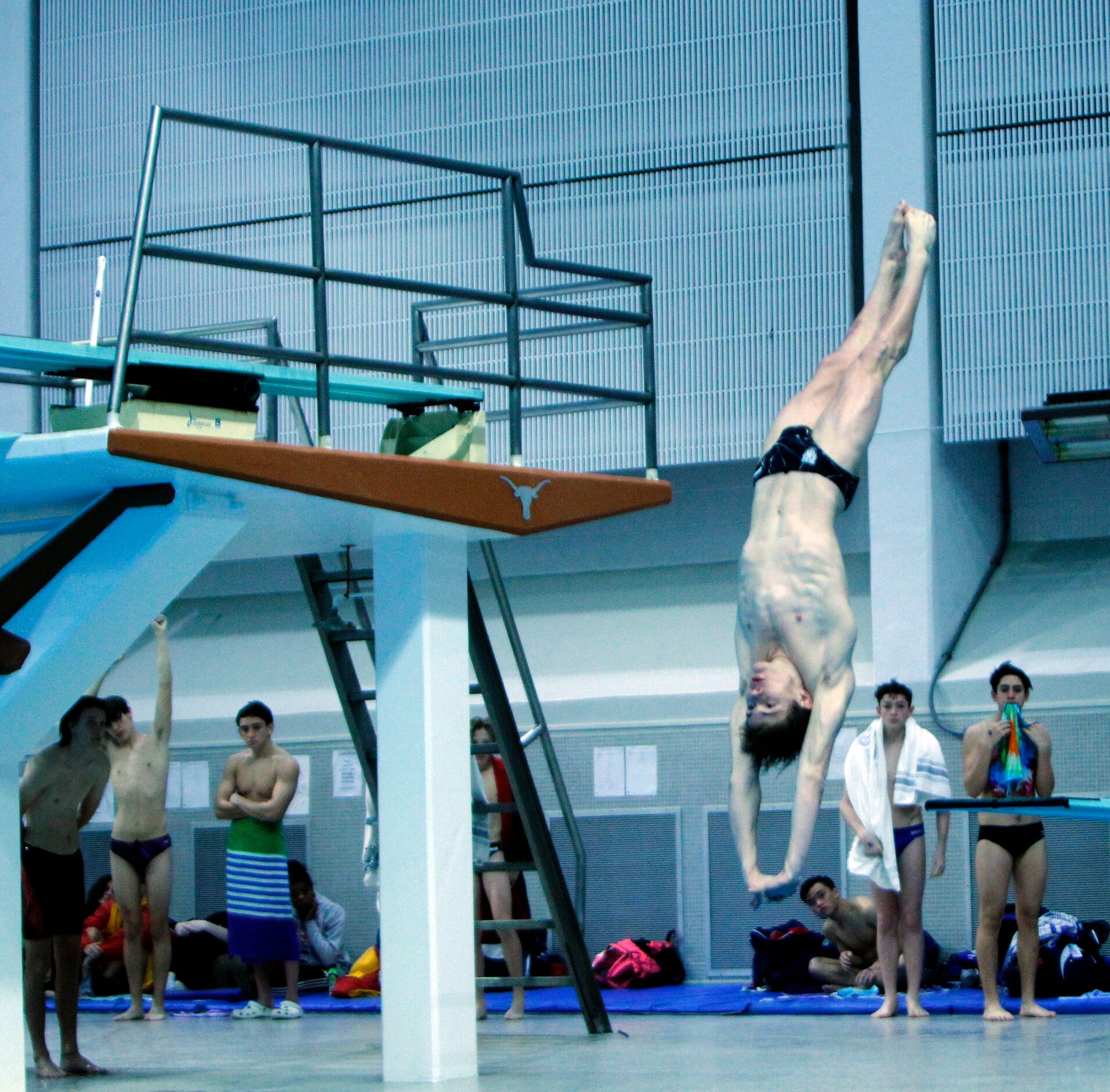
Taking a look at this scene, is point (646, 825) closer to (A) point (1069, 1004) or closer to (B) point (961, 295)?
(A) point (1069, 1004)

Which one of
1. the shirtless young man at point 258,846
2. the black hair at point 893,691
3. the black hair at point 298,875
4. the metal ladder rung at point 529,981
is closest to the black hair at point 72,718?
the shirtless young man at point 258,846

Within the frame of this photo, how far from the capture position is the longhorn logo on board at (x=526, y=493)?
7559 mm

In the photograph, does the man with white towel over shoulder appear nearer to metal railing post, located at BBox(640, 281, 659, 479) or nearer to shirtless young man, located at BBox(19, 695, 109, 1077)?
metal railing post, located at BBox(640, 281, 659, 479)

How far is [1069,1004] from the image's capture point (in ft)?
31.5

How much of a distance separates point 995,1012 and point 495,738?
288cm

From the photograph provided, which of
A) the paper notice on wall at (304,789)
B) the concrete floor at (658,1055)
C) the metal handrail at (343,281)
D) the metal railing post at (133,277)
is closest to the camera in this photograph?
the metal railing post at (133,277)

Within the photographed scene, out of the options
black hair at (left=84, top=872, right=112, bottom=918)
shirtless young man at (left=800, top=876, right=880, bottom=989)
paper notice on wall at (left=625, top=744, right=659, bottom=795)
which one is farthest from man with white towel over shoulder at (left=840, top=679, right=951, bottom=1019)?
black hair at (left=84, top=872, right=112, bottom=918)

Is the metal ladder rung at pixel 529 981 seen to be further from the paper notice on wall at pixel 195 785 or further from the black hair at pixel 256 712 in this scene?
the paper notice on wall at pixel 195 785

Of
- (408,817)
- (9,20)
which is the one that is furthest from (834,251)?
(9,20)

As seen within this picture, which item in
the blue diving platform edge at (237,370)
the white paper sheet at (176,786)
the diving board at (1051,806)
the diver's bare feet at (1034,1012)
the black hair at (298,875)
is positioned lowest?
the diver's bare feet at (1034,1012)

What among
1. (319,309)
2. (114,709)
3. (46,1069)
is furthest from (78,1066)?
(319,309)

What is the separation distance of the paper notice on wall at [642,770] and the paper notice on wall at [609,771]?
0.04 m

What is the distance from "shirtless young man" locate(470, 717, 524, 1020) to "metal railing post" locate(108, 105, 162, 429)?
4.13m

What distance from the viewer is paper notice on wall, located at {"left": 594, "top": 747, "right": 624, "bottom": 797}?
12.3m
